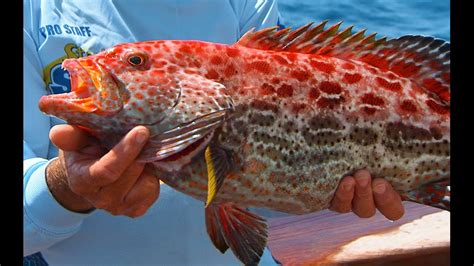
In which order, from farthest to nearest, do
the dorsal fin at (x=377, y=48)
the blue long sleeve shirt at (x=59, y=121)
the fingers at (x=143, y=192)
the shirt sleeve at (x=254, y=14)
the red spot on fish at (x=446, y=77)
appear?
the shirt sleeve at (x=254, y=14) < the blue long sleeve shirt at (x=59, y=121) < the red spot on fish at (x=446, y=77) < the dorsal fin at (x=377, y=48) < the fingers at (x=143, y=192)

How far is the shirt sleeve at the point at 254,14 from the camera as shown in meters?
2.42

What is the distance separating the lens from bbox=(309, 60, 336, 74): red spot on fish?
1760 millimetres

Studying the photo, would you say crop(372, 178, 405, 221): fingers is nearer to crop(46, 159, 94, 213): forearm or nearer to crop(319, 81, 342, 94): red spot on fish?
crop(319, 81, 342, 94): red spot on fish

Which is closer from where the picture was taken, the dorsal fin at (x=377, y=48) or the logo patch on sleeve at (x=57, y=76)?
the dorsal fin at (x=377, y=48)

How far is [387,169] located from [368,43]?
0.36 m

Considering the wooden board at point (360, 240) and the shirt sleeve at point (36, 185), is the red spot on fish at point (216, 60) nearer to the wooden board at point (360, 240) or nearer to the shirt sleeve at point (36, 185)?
the shirt sleeve at point (36, 185)

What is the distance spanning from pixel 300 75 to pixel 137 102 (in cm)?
45

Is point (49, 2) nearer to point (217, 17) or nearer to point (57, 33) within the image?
point (57, 33)

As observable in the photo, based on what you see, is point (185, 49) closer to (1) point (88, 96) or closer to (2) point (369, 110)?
(1) point (88, 96)

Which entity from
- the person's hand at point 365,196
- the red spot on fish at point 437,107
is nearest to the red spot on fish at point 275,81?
the person's hand at point 365,196

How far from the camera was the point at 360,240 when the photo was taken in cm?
379

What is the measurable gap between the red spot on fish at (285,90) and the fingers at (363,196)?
29 centimetres

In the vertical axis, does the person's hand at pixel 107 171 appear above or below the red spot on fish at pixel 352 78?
below

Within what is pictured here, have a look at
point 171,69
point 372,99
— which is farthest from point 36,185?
point 372,99
